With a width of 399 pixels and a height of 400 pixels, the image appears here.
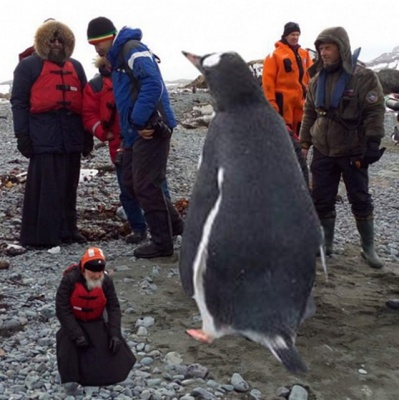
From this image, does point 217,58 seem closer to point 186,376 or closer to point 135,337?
point 186,376

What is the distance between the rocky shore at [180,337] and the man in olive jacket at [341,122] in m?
0.93

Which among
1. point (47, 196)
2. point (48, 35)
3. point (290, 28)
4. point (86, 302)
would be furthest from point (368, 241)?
point (48, 35)

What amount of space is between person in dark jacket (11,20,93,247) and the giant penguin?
16.3 feet

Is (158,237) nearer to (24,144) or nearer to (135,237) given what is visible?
(135,237)

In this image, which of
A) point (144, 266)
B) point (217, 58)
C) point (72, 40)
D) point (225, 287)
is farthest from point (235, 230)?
point (72, 40)

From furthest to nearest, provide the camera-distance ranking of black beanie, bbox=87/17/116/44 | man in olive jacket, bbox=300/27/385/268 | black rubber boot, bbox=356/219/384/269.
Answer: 1. black rubber boot, bbox=356/219/384/269
2. black beanie, bbox=87/17/116/44
3. man in olive jacket, bbox=300/27/385/268

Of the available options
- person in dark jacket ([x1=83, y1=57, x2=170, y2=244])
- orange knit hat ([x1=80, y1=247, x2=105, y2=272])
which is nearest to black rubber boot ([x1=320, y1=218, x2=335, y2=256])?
person in dark jacket ([x1=83, y1=57, x2=170, y2=244])

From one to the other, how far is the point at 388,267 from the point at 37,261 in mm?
3623

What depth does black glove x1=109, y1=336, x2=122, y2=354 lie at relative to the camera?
414 cm

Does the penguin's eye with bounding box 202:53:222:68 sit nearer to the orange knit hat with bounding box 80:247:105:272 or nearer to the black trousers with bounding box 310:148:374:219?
the orange knit hat with bounding box 80:247:105:272

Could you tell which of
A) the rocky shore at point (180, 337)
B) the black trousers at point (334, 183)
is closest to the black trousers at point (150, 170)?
the rocky shore at point (180, 337)

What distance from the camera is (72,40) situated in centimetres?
630

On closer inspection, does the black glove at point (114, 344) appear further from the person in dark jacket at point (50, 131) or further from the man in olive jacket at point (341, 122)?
the person in dark jacket at point (50, 131)

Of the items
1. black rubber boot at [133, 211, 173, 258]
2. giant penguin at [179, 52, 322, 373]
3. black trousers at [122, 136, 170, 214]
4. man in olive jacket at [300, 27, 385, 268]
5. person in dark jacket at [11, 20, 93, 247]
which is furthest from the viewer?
person in dark jacket at [11, 20, 93, 247]
